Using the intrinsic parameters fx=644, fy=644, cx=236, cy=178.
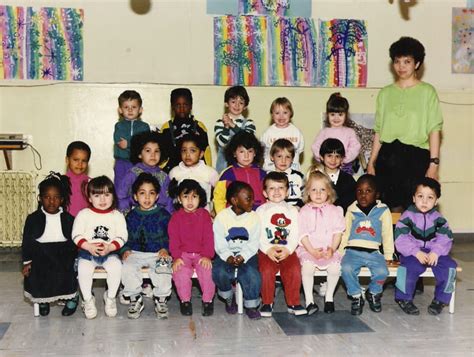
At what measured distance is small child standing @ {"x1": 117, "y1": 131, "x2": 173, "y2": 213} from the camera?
13.1 ft

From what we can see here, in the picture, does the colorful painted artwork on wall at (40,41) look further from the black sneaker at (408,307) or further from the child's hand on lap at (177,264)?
the black sneaker at (408,307)

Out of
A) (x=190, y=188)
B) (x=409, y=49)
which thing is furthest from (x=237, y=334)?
(x=409, y=49)

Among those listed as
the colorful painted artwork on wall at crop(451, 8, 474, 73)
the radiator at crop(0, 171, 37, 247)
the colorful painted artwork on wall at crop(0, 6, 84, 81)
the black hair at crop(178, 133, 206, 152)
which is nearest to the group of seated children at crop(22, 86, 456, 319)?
the black hair at crop(178, 133, 206, 152)

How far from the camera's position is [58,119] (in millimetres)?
5332

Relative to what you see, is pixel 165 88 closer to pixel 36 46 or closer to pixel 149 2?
pixel 149 2

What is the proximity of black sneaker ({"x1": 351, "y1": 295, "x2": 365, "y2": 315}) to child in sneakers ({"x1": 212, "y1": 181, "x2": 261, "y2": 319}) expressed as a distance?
1.76 ft

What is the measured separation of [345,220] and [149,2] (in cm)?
267

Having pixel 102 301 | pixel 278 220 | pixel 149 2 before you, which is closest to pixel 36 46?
pixel 149 2

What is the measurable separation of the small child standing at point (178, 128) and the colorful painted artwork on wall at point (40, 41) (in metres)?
1.38

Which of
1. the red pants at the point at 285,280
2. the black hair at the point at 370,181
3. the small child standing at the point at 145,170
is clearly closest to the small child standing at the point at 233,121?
the small child standing at the point at 145,170

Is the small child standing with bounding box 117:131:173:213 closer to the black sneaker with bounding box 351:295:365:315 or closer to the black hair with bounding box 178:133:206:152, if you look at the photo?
the black hair with bounding box 178:133:206:152

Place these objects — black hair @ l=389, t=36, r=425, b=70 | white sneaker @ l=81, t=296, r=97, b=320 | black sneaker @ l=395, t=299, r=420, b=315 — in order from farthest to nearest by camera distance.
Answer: black hair @ l=389, t=36, r=425, b=70, black sneaker @ l=395, t=299, r=420, b=315, white sneaker @ l=81, t=296, r=97, b=320

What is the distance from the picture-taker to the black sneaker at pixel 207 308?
356 centimetres

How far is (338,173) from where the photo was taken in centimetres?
403
